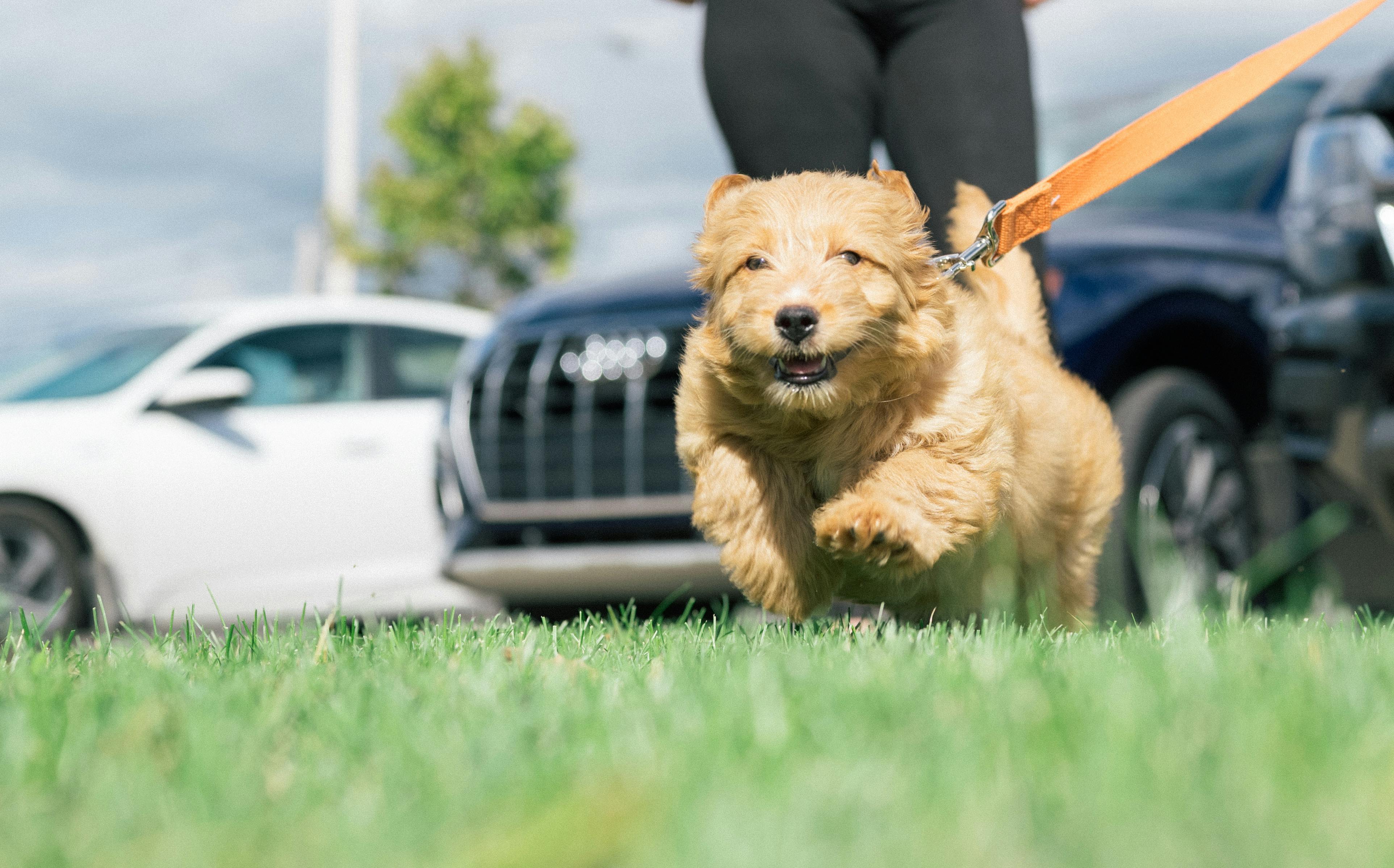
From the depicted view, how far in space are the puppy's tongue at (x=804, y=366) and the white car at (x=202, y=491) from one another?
13.0ft

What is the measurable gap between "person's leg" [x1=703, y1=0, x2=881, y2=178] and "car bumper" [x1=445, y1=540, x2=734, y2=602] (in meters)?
2.17

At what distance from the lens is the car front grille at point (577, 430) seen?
518cm

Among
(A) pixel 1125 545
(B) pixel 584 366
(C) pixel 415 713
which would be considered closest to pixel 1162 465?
(A) pixel 1125 545

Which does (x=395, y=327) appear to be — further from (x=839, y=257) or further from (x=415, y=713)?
(x=415, y=713)

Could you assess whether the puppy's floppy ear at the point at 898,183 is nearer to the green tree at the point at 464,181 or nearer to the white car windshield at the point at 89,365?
the white car windshield at the point at 89,365

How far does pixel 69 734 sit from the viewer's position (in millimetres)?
1639

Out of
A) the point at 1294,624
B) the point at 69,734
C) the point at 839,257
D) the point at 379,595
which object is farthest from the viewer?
the point at 379,595

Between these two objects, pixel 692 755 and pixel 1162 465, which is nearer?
pixel 692 755

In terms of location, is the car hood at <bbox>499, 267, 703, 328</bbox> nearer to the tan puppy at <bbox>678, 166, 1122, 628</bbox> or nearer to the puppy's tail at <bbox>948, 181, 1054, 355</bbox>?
the puppy's tail at <bbox>948, 181, 1054, 355</bbox>

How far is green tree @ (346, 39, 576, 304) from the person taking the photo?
25141 mm

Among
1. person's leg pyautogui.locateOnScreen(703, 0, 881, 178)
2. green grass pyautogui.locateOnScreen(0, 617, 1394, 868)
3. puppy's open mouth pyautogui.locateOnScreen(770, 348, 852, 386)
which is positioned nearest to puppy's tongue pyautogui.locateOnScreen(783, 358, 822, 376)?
puppy's open mouth pyautogui.locateOnScreen(770, 348, 852, 386)

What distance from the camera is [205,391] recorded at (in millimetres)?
6387

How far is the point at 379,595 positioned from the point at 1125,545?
3830 mm

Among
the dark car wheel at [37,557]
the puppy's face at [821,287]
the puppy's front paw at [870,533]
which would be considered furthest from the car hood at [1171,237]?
the dark car wheel at [37,557]
